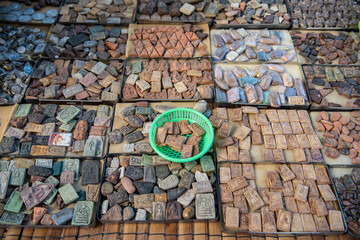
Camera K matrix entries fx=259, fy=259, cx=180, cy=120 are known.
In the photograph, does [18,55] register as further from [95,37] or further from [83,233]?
[83,233]

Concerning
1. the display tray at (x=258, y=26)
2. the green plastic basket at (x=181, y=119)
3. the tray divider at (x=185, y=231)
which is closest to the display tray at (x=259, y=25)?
the display tray at (x=258, y=26)

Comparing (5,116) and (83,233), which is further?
(5,116)

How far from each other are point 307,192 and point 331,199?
0.65 feet

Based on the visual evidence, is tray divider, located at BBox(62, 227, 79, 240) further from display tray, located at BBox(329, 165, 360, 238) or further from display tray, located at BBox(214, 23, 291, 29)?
display tray, located at BBox(214, 23, 291, 29)

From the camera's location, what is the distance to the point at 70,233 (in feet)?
7.16

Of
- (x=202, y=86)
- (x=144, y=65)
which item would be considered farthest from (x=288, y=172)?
(x=144, y=65)

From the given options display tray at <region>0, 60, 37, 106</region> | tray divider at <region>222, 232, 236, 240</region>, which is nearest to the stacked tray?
display tray at <region>0, 60, 37, 106</region>

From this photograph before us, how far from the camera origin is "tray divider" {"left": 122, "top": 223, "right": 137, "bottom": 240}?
7.10 feet

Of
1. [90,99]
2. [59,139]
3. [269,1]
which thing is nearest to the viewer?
[59,139]

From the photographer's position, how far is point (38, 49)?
3227 millimetres

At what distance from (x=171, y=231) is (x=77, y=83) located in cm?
189

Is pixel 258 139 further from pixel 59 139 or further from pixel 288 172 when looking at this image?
pixel 59 139

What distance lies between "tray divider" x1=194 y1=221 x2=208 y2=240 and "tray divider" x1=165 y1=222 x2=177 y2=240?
0.18m

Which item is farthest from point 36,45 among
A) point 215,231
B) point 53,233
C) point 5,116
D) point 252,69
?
point 215,231
